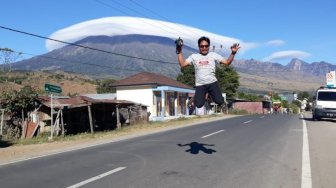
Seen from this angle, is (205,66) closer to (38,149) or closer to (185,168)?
(185,168)

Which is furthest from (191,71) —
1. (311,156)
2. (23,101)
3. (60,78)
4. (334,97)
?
(311,156)

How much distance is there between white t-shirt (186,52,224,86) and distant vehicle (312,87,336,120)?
21045 mm


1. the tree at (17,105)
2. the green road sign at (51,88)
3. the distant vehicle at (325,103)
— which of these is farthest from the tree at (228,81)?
the green road sign at (51,88)

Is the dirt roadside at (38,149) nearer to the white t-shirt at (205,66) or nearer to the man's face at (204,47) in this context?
the white t-shirt at (205,66)

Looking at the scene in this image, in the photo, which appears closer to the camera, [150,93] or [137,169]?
[137,169]

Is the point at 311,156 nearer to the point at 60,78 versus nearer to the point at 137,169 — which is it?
the point at 137,169

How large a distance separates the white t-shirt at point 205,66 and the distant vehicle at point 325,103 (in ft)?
69.0

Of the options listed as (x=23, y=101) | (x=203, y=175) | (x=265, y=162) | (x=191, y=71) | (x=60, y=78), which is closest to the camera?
(x=203, y=175)

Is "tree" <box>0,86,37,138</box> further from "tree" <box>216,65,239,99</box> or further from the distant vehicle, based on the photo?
"tree" <box>216,65,239,99</box>

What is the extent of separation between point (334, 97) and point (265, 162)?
67.2ft

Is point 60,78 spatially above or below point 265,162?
above

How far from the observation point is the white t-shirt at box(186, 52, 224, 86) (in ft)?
31.4

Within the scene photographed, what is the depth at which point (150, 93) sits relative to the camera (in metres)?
43.3

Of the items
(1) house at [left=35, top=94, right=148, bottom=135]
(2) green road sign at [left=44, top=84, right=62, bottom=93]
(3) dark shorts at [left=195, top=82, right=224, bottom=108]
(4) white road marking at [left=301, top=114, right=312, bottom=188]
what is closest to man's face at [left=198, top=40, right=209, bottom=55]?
(3) dark shorts at [left=195, top=82, right=224, bottom=108]
